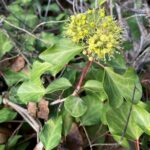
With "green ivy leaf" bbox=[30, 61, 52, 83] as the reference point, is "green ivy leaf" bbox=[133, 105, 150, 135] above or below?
below

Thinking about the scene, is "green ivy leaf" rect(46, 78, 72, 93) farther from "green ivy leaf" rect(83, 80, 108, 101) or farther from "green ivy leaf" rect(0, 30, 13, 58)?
"green ivy leaf" rect(0, 30, 13, 58)

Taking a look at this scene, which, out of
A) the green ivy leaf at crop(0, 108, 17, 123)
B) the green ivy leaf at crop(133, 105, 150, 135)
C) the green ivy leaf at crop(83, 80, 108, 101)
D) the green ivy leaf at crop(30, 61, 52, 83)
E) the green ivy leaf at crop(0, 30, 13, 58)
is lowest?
the green ivy leaf at crop(133, 105, 150, 135)

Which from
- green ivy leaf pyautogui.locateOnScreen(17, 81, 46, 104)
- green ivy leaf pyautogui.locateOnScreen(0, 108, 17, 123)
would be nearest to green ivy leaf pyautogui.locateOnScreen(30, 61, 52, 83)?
green ivy leaf pyautogui.locateOnScreen(17, 81, 46, 104)

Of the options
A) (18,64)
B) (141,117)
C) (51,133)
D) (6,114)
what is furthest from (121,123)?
(18,64)

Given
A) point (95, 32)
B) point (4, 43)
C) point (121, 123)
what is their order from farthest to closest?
point (4, 43), point (121, 123), point (95, 32)

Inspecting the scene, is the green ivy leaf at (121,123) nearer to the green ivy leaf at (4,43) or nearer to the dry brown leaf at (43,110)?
the dry brown leaf at (43,110)

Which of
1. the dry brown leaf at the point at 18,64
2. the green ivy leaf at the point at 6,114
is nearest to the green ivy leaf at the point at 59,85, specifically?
the green ivy leaf at the point at 6,114

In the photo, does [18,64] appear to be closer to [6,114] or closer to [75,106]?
[6,114]
